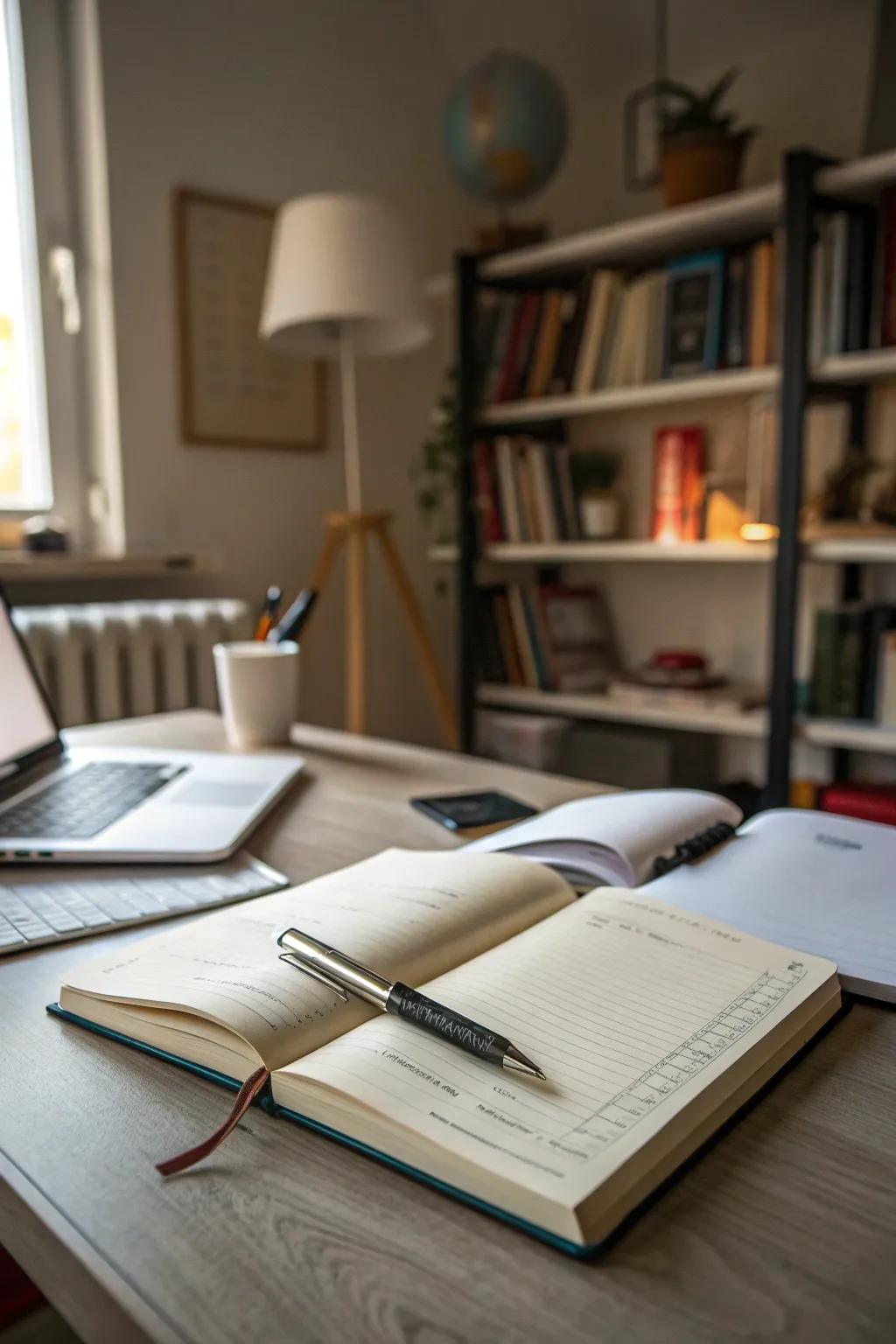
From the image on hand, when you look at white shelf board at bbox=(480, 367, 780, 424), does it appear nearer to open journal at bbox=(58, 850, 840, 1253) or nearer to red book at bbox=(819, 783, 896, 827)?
red book at bbox=(819, 783, 896, 827)

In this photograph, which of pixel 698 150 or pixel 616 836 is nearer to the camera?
pixel 616 836

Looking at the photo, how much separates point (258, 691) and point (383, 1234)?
874mm

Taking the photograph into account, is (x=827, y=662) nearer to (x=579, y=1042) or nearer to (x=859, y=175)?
(x=859, y=175)

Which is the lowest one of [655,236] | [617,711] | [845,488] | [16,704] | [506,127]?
[617,711]

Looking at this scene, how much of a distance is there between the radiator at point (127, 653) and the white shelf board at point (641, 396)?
2.69 ft

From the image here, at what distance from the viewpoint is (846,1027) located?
0.54 metres

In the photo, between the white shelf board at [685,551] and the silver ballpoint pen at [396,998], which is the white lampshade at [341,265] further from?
the silver ballpoint pen at [396,998]

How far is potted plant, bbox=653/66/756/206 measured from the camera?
209 cm

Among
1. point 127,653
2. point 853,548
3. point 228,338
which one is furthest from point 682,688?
point 228,338

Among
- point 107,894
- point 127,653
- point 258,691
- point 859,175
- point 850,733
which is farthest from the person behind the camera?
point 127,653

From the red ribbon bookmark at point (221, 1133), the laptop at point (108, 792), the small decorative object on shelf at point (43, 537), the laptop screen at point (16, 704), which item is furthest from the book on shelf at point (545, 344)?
the red ribbon bookmark at point (221, 1133)

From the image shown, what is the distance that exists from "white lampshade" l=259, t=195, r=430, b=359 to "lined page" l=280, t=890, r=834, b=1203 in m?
1.60

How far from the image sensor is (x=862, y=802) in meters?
1.96

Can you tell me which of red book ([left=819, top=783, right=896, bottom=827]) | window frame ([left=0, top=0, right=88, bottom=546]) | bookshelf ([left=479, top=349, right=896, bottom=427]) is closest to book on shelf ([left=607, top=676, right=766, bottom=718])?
red book ([left=819, top=783, right=896, bottom=827])
